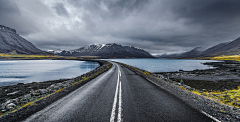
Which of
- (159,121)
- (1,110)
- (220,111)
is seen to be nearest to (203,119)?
(220,111)

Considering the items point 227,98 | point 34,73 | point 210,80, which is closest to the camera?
point 227,98

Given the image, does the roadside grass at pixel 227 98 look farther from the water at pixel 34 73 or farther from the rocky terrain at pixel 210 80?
the water at pixel 34 73

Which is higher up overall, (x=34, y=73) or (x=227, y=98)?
(x=227, y=98)

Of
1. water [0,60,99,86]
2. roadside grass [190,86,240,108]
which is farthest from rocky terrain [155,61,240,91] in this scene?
water [0,60,99,86]

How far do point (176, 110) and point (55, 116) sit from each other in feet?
19.2

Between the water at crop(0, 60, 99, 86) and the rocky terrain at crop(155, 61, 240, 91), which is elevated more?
the rocky terrain at crop(155, 61, 240, 91)

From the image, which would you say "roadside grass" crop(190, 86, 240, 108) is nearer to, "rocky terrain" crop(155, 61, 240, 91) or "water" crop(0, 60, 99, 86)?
"rocky terrain" crop(155, 61, 240, 91)

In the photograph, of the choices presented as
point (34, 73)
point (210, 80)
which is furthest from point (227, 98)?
point (34, 73)

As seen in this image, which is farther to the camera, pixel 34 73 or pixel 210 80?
pixel 34 73

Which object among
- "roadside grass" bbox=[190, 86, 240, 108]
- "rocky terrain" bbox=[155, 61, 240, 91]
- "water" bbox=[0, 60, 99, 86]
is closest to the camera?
"roadside grass" bbox=[190, 86, 240, 108]

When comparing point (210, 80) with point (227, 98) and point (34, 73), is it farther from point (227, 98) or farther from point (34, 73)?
point (34, 73)

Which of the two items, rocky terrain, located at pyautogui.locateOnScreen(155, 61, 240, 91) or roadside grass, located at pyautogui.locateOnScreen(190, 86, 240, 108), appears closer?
roadside grass, located at pyautogui.locateOnScreen(190, 86, 240, 108)

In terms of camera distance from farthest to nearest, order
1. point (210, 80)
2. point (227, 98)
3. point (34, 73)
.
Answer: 1. point (34, 73)
2. point (210, 80)
3. point (227, 98)

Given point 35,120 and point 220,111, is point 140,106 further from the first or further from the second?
point 35,120
